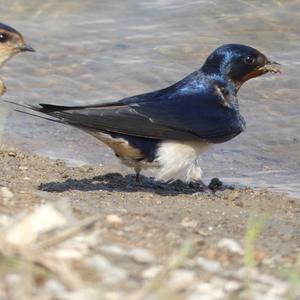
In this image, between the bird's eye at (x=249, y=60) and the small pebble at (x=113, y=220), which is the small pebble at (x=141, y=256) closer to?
the small pebble at (x=113, y=220)

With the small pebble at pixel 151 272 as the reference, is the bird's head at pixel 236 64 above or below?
above

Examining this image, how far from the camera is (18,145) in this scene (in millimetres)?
7410

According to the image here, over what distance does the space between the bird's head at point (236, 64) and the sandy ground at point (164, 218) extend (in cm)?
78

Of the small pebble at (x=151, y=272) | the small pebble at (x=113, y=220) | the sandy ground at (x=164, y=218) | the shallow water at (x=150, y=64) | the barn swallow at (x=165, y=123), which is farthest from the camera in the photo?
the shallow water at (x=150, y=64)

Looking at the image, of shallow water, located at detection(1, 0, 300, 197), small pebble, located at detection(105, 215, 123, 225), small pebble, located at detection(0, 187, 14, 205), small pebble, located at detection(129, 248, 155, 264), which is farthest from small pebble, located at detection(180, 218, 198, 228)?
shallow water, located at detection(1, 0, 300, 197)

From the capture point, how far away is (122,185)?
640 cm

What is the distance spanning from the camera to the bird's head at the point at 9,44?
6.84 m

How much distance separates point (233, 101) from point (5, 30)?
5.18ft

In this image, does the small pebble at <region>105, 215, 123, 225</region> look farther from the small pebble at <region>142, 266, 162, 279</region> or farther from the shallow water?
the shallow water

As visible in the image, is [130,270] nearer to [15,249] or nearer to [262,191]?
[15,249]

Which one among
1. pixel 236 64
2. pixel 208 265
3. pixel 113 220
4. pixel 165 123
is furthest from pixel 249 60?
pixel 208 265

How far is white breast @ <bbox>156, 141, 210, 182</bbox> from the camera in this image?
6.11 m

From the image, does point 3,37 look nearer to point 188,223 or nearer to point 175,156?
point 175,156

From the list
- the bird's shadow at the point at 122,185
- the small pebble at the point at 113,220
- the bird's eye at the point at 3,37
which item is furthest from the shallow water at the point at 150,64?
the small pebble at the point at 113,220
